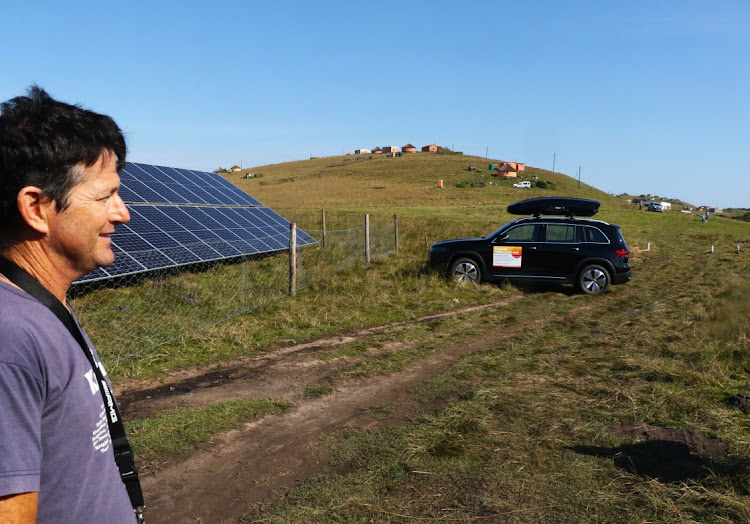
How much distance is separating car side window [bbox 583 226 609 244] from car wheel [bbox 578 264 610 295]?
0.59 m

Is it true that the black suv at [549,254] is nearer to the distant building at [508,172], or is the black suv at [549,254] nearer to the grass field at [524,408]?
the grass field at [524,408]

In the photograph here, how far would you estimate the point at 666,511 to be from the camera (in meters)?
3.75

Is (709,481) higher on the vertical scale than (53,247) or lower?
lower

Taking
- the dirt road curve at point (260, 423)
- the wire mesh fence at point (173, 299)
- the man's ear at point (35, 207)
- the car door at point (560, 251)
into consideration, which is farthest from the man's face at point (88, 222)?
the car door at point (560, 251)

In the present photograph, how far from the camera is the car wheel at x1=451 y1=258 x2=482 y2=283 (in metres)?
13.1

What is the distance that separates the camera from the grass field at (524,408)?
391 centimetres

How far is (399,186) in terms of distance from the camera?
Answer: 7681 centimetres

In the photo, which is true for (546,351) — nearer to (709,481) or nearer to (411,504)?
(709,481)

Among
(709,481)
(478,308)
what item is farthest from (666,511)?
(478,308)

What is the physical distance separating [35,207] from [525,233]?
12450mm

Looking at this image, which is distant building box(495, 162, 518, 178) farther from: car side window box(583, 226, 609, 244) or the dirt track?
the dirt track

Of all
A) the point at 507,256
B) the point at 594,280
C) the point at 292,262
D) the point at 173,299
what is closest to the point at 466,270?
the point at 507,256

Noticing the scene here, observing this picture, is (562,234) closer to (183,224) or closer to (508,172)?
(183,224)

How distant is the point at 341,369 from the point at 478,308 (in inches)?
184
